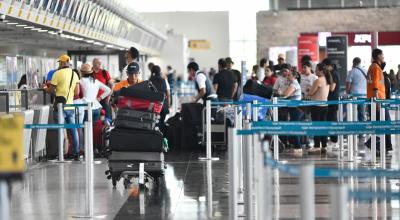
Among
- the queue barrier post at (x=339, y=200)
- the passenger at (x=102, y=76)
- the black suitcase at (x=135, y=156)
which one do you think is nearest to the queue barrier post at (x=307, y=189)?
the queue barrier post at (x=339, y=200)

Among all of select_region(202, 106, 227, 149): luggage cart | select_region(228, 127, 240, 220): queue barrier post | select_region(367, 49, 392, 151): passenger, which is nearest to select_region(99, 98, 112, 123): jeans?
select_region(202, 106, 227, 149): luggage cart

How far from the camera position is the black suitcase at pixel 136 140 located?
11711mm

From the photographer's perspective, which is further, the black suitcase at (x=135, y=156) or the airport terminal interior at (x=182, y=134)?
the black suitcase at (x=135, y=156)

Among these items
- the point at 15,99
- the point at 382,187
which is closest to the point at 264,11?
the point at 15,99

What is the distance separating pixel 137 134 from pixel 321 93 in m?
6.43

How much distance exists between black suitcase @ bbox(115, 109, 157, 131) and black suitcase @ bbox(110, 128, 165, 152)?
85mm

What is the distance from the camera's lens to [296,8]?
136ft

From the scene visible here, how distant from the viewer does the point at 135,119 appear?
11648 mm

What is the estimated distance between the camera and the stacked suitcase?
11.6m

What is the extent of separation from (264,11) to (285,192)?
30.7 meters

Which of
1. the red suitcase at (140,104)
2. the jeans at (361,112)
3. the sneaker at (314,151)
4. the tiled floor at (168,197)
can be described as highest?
the red suitcase at (140,104)

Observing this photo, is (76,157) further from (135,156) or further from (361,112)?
(361,112)

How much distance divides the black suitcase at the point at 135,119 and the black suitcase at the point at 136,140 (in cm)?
8

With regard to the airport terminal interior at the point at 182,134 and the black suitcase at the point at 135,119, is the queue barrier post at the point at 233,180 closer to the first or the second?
the airport terminal interior at the point at 182,134
